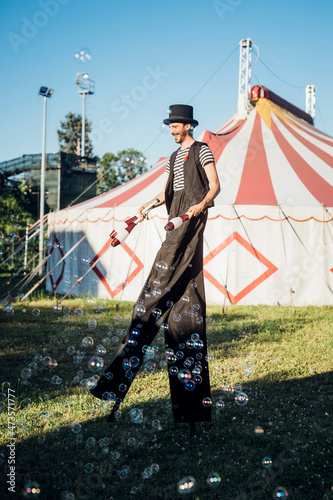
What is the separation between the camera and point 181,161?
9.62ft

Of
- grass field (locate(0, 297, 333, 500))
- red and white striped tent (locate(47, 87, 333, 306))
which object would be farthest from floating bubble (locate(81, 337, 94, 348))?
red and white striped tent (locate(47, 87, 333, 306))

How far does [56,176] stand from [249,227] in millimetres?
21114

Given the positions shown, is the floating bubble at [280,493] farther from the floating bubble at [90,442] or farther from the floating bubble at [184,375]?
the floating bubble at [90,442]

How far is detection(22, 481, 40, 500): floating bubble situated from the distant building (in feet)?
81.4

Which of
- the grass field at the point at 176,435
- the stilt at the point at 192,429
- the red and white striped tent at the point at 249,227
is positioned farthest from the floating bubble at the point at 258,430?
the red and white striped tent at the point at 249,227

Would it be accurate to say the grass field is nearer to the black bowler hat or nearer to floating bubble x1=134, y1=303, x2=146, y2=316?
floating bubble x1=134, y1=303, x2=146, y2=316

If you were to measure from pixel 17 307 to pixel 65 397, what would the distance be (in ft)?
18.0

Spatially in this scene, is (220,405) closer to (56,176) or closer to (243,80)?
(243,80)

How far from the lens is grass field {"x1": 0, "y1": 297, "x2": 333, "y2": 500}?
213 cm

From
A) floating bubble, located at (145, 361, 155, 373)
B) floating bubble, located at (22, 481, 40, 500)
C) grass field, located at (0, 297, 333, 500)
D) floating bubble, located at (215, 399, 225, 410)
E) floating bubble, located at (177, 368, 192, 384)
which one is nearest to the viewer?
floating bubble, located at (22, 481, 40, 500)

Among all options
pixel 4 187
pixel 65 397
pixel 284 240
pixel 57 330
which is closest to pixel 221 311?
pixel 284 240

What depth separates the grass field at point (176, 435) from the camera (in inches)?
84.0

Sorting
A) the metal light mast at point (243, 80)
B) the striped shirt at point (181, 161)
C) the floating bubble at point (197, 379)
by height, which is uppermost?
the metal light mast at point (243, 80)

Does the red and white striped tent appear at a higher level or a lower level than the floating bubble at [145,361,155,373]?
higher
